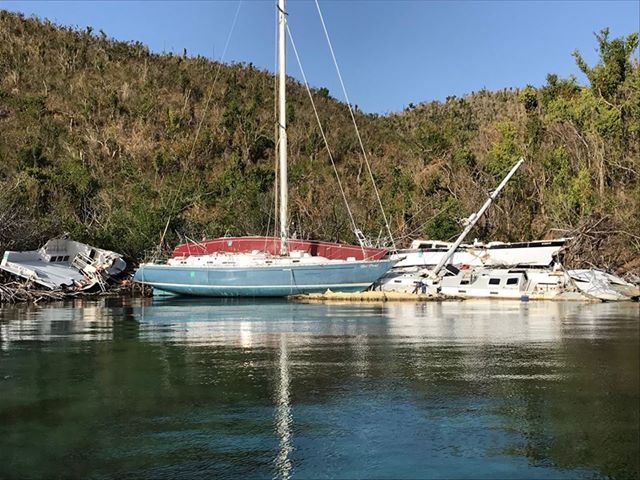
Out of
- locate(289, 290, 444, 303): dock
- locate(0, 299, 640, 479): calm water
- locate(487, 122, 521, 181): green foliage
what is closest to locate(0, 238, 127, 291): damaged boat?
locate(289, 290, 444, 303): dock

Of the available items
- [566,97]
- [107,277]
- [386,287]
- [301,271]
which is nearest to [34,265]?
[107,277]

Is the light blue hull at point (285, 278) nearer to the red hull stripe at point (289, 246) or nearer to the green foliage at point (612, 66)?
the red hull stripe at point (289, 246)

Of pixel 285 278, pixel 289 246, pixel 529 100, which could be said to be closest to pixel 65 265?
pixel 289 246

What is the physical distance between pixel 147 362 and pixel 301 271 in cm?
1855

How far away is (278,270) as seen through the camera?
33.4m

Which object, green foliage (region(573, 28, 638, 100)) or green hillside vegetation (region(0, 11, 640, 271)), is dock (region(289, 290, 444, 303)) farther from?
green foliage (region(573, 28, 638, 100))

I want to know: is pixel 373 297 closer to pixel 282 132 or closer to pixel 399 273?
pixel 399 273

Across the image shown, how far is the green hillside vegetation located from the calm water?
69.9ft

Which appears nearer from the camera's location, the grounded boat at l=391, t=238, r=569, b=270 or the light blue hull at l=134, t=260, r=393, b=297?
the light blue hull at l=134, t=260, r=393, b=297

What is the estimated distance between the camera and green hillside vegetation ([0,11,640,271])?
1661 inches

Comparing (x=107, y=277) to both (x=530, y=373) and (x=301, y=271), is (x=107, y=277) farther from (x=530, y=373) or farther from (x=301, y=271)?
(x=530, y=373)

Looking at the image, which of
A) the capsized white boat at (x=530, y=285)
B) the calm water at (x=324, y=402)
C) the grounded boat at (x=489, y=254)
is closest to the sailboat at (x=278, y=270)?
the capsized white boat at (x=530, y=285)

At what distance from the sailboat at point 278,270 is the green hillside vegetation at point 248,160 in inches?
165

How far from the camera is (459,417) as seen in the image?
9.92 meters
